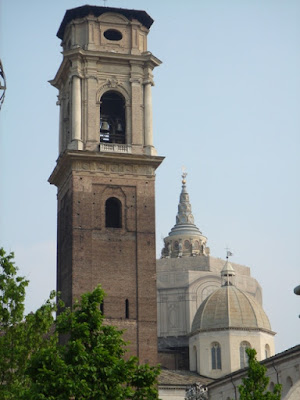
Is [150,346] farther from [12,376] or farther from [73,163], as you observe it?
[12,376]

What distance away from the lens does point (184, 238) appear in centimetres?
9088

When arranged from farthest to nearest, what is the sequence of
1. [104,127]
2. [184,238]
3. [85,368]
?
[184,238] → [104,127] → [85,368]

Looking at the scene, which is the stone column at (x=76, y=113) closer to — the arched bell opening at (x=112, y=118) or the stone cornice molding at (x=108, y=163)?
the stone cornice molding at (x=108, y=163)

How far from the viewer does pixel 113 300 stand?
50531mm

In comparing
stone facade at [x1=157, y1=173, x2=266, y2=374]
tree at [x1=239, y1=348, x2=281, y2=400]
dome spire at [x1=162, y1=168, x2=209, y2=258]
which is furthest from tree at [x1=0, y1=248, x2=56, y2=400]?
dome spire at [x1=162, y1=168, x2=209, y2=258]

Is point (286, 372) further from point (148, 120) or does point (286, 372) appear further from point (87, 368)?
point (87, 368)

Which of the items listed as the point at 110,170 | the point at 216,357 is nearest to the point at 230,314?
the point at 216,357

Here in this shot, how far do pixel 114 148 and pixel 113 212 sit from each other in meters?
3.41

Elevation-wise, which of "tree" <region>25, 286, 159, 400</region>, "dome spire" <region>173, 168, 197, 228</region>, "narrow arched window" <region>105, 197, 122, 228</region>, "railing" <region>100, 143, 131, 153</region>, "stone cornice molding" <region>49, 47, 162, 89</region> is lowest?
"tree" <region>25, 286, 159, 400</region>

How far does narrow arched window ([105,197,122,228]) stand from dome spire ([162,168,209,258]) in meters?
36.6

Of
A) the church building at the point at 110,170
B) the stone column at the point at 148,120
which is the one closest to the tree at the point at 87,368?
the church building at the point at 110,170

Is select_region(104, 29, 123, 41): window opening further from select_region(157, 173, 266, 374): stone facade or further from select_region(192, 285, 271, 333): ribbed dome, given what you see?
select_region(157, 173, 266, 374): stone facade

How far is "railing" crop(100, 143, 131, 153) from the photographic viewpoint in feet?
173

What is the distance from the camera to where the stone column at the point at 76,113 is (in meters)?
52.6
